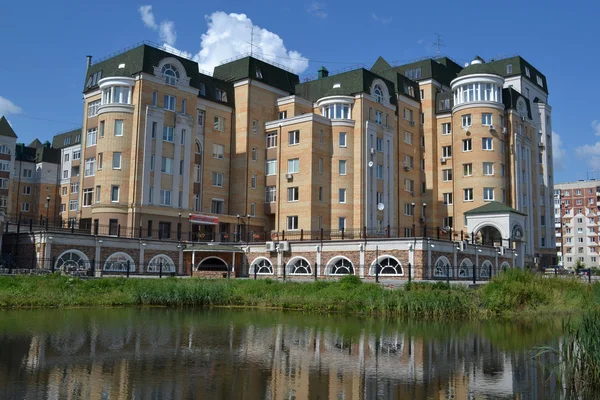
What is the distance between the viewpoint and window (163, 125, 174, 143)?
53.3 meters

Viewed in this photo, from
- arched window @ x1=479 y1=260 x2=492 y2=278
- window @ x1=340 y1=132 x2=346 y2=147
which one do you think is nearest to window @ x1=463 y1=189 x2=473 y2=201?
window @ x1=340 y1=132 x2=346 y2=147

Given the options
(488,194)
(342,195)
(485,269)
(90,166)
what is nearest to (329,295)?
(485,269)

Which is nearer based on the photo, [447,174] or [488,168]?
[488,168]

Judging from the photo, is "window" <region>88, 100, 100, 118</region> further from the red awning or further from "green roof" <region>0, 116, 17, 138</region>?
"green roof" <region>0, 116, 17, 138</region>

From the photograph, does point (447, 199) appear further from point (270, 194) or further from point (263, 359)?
point (263, 359)

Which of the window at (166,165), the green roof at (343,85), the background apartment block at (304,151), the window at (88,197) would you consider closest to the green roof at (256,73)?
the background apartment block at (304,151)

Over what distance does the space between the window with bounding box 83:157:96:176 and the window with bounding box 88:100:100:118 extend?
13.7 ft

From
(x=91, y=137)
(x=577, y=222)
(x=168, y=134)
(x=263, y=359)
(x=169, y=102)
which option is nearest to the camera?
(x=263, y=359)

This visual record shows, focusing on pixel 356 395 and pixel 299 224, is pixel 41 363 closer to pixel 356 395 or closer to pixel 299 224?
pixel 356 395

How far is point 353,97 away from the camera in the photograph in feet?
197

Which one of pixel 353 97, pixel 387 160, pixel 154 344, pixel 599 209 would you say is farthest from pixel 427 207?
pixel 599 209

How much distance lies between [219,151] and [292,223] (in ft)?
33.9

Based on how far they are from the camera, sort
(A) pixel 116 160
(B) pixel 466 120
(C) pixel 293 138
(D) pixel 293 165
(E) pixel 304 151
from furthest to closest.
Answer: (B) pixel 466 120
(C) pixel 293 138
(D) pixel 293 165
(E) pixel 304 151
(A) pixel 116 160

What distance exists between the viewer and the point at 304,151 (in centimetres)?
5738
